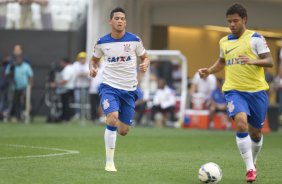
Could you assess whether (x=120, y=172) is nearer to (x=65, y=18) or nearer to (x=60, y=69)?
(x=60, y=69)

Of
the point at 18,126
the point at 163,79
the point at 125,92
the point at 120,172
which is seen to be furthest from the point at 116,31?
the point at 163,79

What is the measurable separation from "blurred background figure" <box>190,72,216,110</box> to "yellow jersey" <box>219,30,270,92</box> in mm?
15930

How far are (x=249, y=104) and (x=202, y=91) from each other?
16.5m

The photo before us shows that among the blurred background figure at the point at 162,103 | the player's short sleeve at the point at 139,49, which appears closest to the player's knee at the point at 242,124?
the player's short sleeve at the point at 139,49

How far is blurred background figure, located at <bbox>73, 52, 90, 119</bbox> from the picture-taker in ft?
91.4

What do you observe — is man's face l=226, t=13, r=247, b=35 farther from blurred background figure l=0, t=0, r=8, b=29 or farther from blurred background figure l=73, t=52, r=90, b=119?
blurred background figure l=0, t=0, r=8, b=29

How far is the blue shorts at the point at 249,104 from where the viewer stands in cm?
1134

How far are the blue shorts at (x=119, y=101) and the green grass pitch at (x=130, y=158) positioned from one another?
805mm

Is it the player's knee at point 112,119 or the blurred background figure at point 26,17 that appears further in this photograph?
the blurred background figure at point 26,17

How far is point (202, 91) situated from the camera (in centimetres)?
2811

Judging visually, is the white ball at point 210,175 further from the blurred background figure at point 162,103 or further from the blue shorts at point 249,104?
the blurred background figure at point 162,103

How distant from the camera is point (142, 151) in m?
16.1

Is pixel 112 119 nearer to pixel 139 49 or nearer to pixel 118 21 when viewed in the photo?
pixel 139 49

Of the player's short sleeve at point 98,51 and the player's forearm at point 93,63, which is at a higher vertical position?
the player's short sleeve at point 98,51
